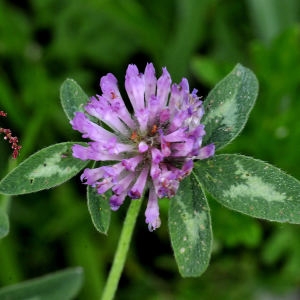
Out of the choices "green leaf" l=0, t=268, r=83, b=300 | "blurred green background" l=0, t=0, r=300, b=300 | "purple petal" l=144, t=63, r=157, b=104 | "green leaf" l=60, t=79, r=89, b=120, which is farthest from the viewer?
"blurred green background" l=0, t=0, r=300, b=300

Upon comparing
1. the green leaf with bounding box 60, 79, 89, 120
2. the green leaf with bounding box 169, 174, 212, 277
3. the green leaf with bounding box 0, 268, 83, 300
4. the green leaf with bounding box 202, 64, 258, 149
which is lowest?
the green leaf with bounding box 0, 268, 83, 300

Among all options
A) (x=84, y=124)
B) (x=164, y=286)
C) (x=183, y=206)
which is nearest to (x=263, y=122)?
(x=164, y=286)

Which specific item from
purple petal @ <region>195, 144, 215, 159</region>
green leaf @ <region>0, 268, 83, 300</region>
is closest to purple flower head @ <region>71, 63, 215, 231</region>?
purple petal @ <region>195, 144, 215, 159</region>

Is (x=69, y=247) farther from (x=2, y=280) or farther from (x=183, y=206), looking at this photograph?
(x=183, y=206)

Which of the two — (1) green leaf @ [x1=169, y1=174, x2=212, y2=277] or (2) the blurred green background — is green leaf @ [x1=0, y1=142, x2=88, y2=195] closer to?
(1) green leaf @ [x1=169, y1=174, x2=212, y2=277]

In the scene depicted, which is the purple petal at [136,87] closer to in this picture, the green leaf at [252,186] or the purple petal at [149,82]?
the purple petal at [149,82]

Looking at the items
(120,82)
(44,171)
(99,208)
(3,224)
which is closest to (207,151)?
(99,208)
